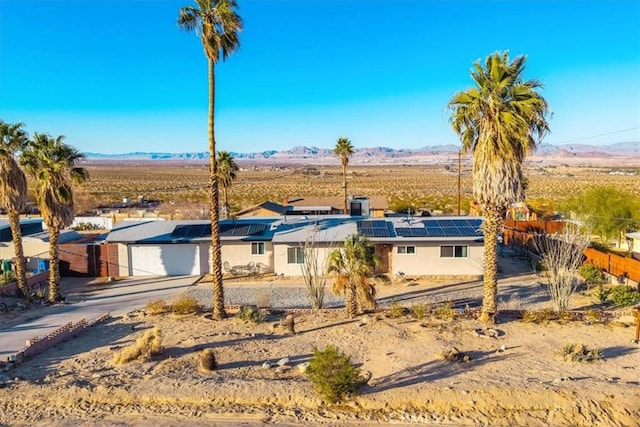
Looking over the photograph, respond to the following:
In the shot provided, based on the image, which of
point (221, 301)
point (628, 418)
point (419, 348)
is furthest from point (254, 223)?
point (628, 418)

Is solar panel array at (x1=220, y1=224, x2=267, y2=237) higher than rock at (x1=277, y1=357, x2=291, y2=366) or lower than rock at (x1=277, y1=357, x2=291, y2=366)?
higher

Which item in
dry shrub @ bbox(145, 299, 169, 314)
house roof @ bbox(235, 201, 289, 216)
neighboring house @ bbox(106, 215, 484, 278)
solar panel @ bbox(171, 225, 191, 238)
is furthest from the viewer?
house roof @ bbox(235, 201, 289, 216)

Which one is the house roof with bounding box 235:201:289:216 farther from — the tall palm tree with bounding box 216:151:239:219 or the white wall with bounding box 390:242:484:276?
the white wall with bounding box 390:242:484:276

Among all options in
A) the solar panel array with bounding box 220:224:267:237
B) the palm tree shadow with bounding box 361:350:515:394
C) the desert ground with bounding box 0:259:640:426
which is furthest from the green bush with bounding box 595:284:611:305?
the solar panel array with bounding box 220:224:267:237

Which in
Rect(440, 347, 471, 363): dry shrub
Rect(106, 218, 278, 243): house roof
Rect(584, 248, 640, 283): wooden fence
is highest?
Rect(106, 218, 278, 243): house roof

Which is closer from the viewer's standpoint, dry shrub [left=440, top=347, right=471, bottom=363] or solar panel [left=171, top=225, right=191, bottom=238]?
dry shrub [left=440, top=347, right=471, bottom=363]

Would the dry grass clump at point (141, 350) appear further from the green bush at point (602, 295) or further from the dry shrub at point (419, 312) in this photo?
the green bush at point (602, 295)

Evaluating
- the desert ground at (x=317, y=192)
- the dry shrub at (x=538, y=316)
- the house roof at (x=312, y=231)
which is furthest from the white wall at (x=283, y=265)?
the dry shrub at (x=538, y=316)
